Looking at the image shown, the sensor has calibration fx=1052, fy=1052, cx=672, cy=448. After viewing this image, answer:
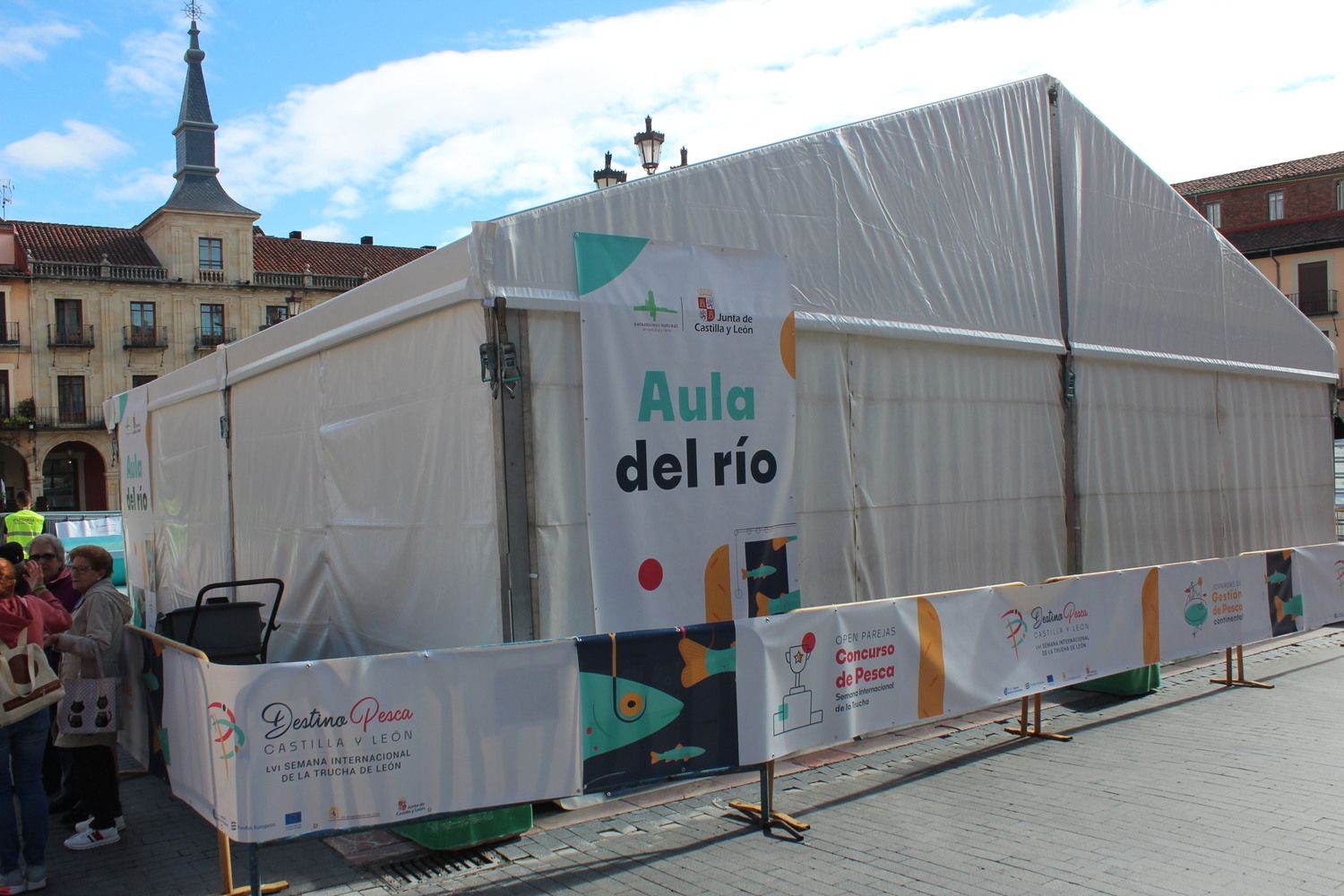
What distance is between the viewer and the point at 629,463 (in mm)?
6430

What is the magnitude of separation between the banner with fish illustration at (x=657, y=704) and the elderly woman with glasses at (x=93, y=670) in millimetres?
2922

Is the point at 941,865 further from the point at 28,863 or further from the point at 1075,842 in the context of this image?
the point at 28,863

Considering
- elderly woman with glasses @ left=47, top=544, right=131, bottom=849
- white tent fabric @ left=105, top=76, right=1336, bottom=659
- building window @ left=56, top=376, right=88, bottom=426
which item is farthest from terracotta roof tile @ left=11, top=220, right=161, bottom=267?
elderly woman with glasses @ left=47, top=544, right=131, bottom=849

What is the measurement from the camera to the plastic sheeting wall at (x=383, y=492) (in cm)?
616

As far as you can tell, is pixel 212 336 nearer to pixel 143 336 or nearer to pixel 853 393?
pixel 143 336

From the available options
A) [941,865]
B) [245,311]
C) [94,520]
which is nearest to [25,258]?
[245,311]

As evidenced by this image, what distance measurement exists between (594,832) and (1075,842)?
2.64m

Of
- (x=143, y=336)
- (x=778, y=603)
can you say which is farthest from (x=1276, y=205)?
(x=143, y=336)

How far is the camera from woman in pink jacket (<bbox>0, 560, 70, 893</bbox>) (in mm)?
5359

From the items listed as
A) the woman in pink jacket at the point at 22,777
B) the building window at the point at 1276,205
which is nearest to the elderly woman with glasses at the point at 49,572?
the woman in pink jacket at the point at 22,777

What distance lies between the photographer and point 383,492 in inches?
276

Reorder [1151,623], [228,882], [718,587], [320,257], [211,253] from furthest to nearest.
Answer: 1. [320,257]
2. [211,253]
3. [1151,623]
4. [718,587]
5. [228,882]

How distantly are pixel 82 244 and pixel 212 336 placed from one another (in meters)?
7.63

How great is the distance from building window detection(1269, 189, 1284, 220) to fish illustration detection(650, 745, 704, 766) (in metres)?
53.1
